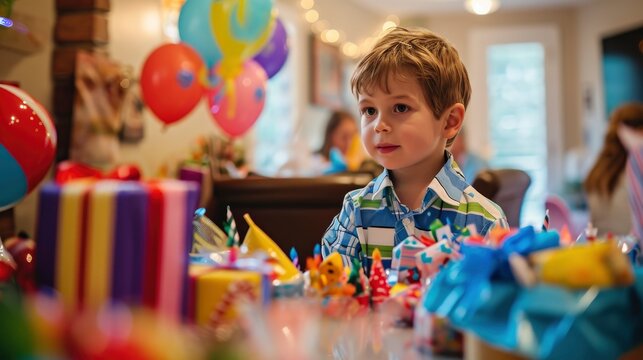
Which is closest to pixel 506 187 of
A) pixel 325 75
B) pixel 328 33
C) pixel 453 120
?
pixel 453 120

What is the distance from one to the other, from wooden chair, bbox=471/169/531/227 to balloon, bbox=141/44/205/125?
129 cm

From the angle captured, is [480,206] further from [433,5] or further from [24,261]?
[433,5]

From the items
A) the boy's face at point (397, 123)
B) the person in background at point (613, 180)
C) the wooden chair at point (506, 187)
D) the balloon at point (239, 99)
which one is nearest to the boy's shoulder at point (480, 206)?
the boy's face at point (397, 123)

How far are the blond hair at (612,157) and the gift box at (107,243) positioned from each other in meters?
3.66

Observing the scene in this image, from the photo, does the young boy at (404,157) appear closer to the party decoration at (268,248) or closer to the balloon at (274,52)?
the party decoration at (268,248)

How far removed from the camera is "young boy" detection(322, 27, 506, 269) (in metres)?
1.15

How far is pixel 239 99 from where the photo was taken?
321 centimetres

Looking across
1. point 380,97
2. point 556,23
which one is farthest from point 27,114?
point 556,23

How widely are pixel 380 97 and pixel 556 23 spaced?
23.3ft

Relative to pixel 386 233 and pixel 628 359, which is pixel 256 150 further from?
pixel 628 359

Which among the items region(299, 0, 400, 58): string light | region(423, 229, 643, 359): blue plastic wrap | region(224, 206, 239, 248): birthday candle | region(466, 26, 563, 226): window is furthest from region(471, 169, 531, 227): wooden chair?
region(466, 26, 563, 226): window

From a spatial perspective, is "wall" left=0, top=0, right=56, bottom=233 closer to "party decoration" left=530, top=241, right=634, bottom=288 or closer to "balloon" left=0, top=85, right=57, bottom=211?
"balloon" left=0, top=85, right=57, bottom=211

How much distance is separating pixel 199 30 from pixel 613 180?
2486 millimetres

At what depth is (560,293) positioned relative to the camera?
0.55 meters
